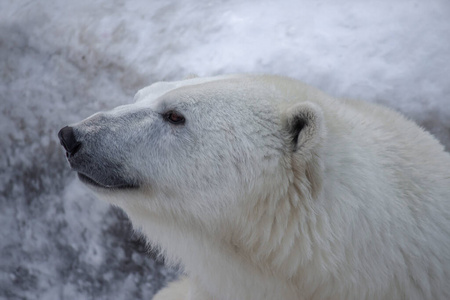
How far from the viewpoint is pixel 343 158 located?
1.83m

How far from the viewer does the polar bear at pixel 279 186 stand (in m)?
1.82

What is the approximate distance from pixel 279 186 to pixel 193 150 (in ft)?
1.13

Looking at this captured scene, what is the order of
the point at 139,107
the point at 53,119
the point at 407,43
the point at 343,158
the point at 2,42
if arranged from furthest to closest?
the point at 2,42 < the point at 53,119 < the point at 407,43 < the point at 139,107 < the point at 343,158

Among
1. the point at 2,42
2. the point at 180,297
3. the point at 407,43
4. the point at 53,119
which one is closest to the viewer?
the point at 180,297

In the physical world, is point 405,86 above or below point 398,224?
above

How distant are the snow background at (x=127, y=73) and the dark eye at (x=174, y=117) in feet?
4.55

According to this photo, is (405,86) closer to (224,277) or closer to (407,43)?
(407,43)

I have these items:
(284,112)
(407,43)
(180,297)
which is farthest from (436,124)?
(180,297)

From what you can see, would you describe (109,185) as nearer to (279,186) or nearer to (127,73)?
(279,186)

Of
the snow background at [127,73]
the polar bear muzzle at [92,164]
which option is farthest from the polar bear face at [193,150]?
the snow background at [127,73]

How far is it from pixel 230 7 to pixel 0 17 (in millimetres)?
1870

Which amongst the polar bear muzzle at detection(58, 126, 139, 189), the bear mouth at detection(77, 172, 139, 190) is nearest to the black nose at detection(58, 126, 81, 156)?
the polar bear muzzle at detection(58, 126, 139, 189)

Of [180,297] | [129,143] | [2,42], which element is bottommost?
[180,297]

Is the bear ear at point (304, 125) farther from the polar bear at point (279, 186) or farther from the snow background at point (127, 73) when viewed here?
the snow background at point (127, 73)
